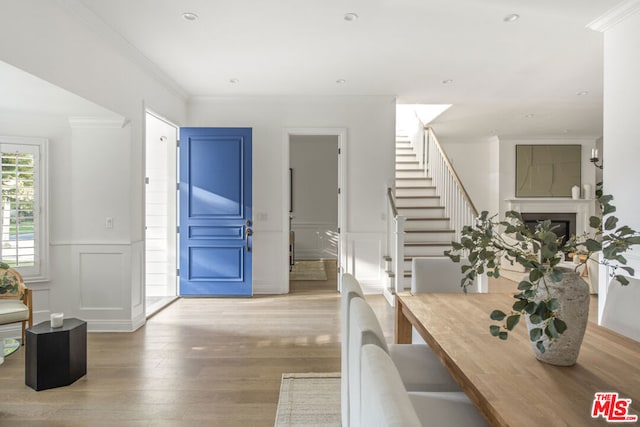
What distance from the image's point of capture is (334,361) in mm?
3074

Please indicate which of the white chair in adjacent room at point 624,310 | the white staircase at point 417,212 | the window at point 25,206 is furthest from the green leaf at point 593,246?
the window at point 25,206

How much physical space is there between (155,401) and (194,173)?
Result: 10.5 feet

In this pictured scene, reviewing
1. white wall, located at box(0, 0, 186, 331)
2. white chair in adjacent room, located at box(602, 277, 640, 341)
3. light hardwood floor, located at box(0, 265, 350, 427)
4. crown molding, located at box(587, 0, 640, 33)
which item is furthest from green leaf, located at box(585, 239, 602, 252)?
white wall, located at box(0, 0, 186, 331)

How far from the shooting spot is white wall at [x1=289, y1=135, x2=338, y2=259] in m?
8.82

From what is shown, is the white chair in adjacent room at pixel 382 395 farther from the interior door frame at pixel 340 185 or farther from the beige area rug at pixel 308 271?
the beige area rug at pixel 308 271

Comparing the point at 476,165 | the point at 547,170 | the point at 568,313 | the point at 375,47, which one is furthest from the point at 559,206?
the point at 568,313

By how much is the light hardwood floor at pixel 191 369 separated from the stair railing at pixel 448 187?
6.39 feet

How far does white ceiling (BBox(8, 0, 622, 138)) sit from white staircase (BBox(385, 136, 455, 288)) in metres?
1.74

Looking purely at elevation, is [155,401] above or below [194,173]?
below

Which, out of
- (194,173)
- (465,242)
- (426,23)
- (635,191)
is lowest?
(465,242)

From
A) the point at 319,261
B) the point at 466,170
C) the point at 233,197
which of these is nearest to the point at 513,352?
the point at 233,197

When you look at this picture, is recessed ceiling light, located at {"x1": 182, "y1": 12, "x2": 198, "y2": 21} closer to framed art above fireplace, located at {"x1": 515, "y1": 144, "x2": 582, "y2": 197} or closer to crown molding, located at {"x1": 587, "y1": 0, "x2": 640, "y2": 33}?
crown molding, located at {"x1": 587, "y1": 0, "x2": 640, "y2": 33}

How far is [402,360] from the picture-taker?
1928 mm

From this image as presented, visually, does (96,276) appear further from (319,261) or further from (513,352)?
(319,261)
